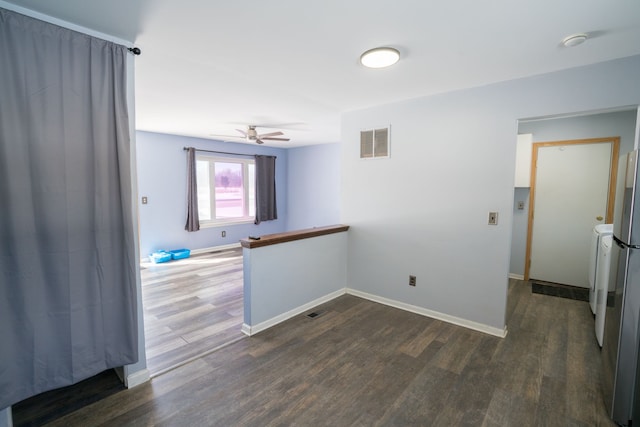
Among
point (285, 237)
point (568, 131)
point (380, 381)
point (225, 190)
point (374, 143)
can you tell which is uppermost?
point (568, 131)

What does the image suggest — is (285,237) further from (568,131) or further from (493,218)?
(568,131)

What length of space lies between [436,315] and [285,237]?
1827 mm

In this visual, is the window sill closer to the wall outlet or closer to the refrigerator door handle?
the wall outlet

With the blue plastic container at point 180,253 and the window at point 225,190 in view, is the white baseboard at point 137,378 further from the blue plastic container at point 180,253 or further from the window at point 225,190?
the window at point 225,190

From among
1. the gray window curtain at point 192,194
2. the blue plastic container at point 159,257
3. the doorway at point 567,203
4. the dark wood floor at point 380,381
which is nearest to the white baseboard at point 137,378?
the dark wood floor at point 380,381

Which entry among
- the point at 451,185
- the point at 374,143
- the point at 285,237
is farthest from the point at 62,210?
the point at 451,185

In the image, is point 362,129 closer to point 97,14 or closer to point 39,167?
point 97,14

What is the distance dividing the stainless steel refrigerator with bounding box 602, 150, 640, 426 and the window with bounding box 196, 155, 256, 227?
6.27 m

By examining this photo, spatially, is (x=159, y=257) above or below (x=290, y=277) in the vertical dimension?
below

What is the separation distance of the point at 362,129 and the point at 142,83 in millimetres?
2374

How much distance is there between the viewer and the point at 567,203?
4094 millimetres

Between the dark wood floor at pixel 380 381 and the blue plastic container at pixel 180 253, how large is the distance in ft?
11.4

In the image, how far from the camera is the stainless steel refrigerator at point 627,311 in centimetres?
170

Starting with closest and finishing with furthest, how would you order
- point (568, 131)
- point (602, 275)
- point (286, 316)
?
point (602, 275) → point (286, 316) → point (568, 131)
